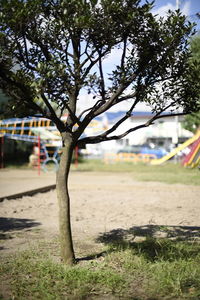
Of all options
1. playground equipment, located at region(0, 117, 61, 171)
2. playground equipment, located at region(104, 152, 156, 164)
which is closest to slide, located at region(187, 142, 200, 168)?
playground equipment, located at region(0, 117, 61, 171)

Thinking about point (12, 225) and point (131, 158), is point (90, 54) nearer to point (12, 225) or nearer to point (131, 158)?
point (12, 225)

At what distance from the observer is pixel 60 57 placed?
12.4ft

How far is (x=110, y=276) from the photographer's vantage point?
397 cm

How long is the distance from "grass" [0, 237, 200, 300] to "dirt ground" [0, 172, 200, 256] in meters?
0.59

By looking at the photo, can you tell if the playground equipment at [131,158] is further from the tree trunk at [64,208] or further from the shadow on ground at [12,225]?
the tree trunk at [64,208]

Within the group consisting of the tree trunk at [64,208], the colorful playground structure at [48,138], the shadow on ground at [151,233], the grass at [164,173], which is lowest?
the shadow on ground at [151,233]

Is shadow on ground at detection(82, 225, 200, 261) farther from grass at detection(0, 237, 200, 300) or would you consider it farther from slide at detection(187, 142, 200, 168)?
slide at detection(187, 142, 200, 168)

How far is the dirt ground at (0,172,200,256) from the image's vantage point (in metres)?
5.91

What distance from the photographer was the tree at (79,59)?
3.73 metres

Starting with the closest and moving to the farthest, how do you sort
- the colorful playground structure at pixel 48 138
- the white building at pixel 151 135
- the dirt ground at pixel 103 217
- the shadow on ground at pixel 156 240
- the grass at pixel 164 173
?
the shadow on ground at pixel 156 240, the dirt ground at pixel 103 217, the colorful playground structure at pixel 48 138, the grass at pixel 164 173, the white building at pixel 151 135

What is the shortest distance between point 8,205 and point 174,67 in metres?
6.28

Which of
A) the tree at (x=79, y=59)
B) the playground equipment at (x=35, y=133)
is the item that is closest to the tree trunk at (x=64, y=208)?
the tree at (x=79, y=59)

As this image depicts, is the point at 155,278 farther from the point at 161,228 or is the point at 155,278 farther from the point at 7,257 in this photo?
the point at 161,228

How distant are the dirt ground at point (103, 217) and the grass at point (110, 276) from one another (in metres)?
0.59
